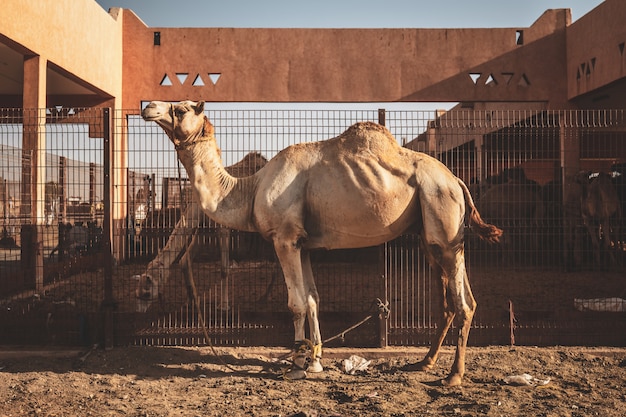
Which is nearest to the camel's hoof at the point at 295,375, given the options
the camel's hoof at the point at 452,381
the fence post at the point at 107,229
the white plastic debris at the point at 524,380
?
the camel's hoof at the point at 452,381

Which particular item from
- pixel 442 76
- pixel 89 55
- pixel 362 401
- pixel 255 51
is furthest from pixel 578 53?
pixel 362 401

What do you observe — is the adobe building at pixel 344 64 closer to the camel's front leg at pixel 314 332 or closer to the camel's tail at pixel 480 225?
the camel's tail at pixel 480 225

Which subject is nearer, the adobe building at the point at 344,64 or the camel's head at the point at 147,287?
the camel's head at the point at 147,287

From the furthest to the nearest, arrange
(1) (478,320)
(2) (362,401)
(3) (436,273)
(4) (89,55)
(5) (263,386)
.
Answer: (4) (89,55), (1) (478,320), (3) (436,273), (5) (263,386), (2) (362,401)

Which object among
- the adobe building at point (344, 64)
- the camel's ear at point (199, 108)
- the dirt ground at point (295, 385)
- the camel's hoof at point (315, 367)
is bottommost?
the dirt ground at point (295, 385)

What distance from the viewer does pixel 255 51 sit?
16.4 m

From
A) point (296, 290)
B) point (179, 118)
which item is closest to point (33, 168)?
point (179, 118)

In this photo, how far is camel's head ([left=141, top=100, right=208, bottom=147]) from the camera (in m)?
6.15

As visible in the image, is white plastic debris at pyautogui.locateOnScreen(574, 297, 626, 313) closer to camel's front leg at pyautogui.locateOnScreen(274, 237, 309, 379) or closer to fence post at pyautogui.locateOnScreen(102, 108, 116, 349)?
camel's front leg at pyautogui.locateOnScreen(274, 237, 309, 379)

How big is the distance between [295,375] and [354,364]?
0.82 metres

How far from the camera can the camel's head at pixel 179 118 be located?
242 inches

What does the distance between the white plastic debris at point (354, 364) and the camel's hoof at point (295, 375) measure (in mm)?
568

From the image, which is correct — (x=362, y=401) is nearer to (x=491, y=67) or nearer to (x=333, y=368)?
(x=333, y=368)

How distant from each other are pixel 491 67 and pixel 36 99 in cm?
1159
